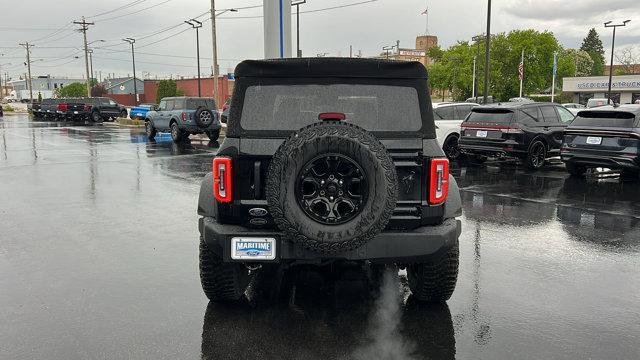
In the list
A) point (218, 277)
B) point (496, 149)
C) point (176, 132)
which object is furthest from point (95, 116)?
point (218, 277)

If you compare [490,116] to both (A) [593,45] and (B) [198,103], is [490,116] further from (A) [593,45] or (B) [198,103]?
(A) [593,45]

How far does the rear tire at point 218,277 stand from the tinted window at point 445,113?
460 inches

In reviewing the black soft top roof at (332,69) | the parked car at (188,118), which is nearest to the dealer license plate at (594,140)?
the black soft top roof at (332,69)

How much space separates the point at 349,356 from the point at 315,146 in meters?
1.43

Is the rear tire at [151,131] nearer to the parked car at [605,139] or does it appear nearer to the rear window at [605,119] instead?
the parked car at [605,139]

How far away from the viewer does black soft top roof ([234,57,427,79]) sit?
13.5ft

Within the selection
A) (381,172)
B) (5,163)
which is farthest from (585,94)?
(381,172)

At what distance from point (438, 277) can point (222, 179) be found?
1899mm

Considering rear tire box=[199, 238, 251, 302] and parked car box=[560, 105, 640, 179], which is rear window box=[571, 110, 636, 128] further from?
rear tire box=[199, 238, 251, 302]

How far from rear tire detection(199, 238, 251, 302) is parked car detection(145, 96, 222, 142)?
56.8 feet

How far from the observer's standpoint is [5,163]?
14.7 metres

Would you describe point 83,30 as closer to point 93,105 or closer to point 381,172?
point 93,105

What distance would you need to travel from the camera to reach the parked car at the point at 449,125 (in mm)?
14945

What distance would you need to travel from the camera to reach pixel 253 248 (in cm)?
395
